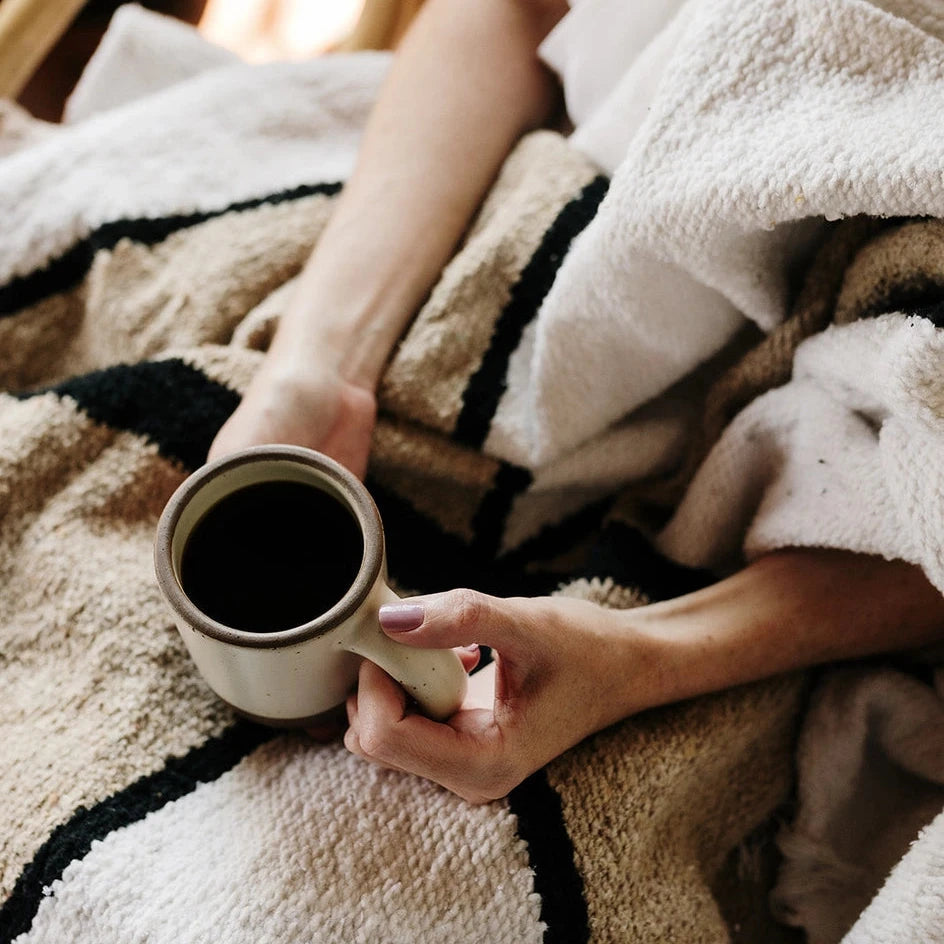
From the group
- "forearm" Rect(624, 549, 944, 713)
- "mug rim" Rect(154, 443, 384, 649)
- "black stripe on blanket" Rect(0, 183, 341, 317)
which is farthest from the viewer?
"black stripe on blanket" Rect(0, 183, 341, 317)

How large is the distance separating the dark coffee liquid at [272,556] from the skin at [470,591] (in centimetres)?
5

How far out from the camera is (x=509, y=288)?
2.01 ft

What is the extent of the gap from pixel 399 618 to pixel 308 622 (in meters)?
0.04

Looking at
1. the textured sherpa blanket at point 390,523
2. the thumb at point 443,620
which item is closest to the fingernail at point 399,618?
the thumb at point 443,620

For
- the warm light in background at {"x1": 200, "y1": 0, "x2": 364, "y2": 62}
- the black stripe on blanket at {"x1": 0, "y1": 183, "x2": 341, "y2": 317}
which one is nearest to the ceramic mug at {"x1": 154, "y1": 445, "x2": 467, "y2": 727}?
the black stripe on blanket at {"x1": 0, "y1": 183, "x2": 341, "y2": 317}

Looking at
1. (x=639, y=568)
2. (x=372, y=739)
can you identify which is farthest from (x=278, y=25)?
(x=372, y=739)

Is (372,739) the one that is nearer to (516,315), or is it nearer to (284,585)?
(284,585)

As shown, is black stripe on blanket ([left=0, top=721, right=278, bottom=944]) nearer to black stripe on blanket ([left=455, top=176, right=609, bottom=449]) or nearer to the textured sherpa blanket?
the textured sherpa blanket

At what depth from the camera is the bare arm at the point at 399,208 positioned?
59 centimetres

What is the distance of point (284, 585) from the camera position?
1.48ft

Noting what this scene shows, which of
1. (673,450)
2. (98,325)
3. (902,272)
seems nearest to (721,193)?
(902,272)

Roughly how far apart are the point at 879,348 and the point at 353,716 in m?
0.33

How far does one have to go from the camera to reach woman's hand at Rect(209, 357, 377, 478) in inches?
22.0

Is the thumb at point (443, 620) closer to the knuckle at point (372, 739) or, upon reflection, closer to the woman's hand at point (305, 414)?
the knuckle at point (372, 739)
